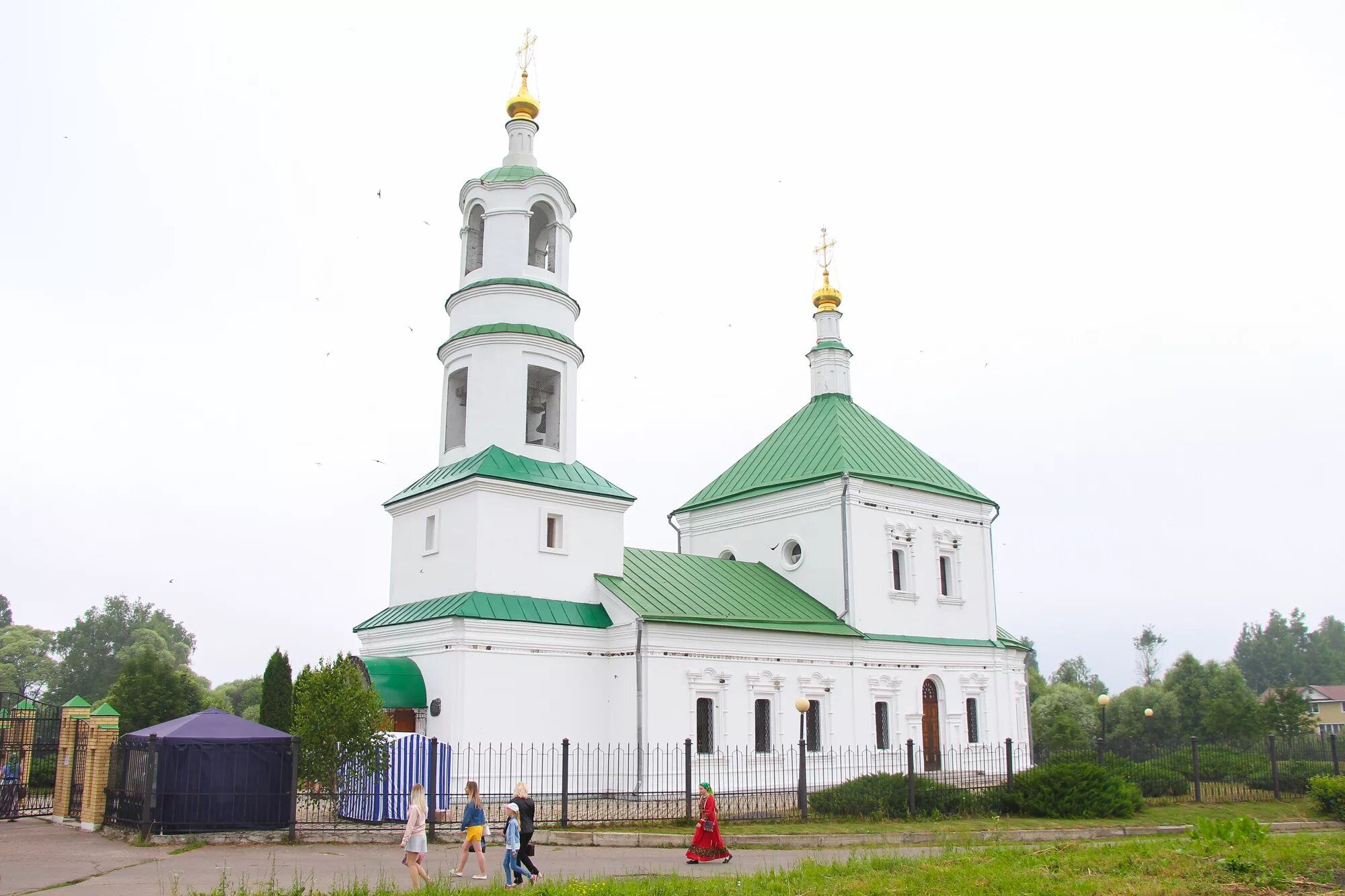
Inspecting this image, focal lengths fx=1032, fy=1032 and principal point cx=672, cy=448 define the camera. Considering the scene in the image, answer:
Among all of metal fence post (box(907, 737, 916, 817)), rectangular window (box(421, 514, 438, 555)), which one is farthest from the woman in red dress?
rectangular window (box(421, 514, 438, 555))

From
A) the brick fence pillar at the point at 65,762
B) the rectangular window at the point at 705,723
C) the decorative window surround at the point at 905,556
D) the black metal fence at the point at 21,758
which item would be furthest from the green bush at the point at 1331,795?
the black metal fence at the point at 21,758

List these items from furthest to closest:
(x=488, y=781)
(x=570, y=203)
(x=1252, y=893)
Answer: (x=570, y=203)
(x=488, y=781)
(x=1252, y=893)

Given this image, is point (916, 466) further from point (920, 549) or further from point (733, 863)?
point (733, 863)

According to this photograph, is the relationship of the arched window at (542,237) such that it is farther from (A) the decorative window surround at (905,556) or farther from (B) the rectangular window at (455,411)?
(A) the decorative window surround at (905,556)

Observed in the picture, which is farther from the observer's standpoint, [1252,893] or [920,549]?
[920,549]

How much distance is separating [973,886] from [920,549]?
61.2 ft

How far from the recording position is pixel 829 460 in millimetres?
28156

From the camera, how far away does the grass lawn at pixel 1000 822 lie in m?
16.4

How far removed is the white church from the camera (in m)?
20.8

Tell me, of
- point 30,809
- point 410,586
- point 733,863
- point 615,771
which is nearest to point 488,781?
point 615,771

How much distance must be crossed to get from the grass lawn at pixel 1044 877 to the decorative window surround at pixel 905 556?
580 inches

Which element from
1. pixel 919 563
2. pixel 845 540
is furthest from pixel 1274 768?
pixel 845 540

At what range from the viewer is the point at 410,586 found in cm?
2261

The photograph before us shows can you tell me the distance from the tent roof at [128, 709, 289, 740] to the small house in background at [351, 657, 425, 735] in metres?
3.07
